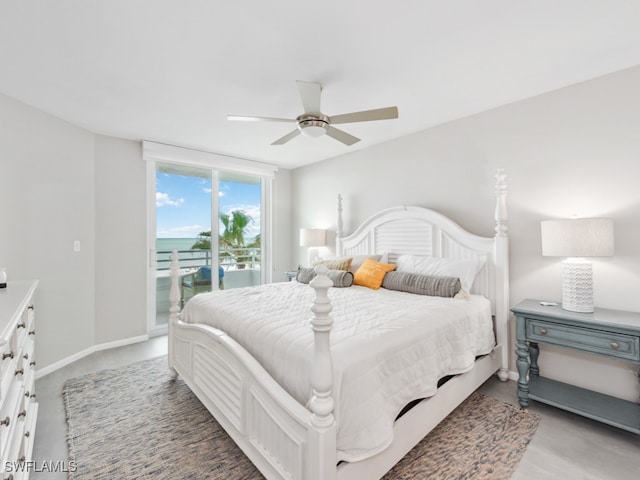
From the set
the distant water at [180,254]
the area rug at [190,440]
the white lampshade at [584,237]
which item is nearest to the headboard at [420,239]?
the white lampshade at [584,237]

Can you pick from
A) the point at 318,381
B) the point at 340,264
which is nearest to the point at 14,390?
the point at 318,381

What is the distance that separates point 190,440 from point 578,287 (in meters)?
2.85

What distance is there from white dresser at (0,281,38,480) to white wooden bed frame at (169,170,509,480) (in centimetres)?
91

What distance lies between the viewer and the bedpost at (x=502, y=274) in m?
2.63

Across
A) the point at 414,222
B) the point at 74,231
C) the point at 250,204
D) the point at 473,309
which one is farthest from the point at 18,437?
the point at 250,204

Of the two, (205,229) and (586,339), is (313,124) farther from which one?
(205,229)

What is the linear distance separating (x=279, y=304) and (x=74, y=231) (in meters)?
2.55

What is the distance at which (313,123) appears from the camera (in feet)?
7.30

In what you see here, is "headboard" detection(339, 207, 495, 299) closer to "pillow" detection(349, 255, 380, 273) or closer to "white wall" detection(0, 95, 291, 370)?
"pillow" detection(349, 255, 380, 273)

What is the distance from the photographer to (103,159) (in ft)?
11.5

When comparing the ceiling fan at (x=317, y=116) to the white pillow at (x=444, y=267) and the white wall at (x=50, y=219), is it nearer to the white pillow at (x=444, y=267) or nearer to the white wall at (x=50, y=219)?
the white pillow at (x=444, y=267)

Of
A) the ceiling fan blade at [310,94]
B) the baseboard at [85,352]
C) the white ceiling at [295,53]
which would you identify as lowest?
the baseboard at [85,352]

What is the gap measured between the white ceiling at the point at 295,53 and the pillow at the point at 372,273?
1545 mm

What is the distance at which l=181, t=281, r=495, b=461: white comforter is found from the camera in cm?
134
